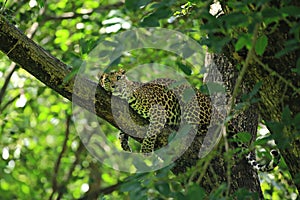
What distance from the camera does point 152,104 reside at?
4.96m

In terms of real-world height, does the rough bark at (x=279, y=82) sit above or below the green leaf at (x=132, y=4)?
below

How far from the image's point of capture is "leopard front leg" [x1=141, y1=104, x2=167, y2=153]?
399 centimetres

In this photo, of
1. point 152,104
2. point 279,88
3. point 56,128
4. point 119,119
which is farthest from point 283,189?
point 56,128

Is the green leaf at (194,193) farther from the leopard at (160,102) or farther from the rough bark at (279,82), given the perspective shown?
the leopard at (160,102)

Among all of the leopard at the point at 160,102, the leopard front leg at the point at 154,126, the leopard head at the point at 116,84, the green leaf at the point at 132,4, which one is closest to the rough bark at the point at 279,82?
the green leaf at the point at 132,4

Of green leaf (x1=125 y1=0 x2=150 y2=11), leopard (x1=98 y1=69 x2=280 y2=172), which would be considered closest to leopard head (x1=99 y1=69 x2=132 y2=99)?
leopard (x1=98 y1=69 x2=280 y2=172)

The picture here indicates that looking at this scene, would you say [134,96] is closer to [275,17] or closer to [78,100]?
[78,100]

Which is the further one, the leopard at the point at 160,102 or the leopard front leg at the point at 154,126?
the leopard at the point at 160,102

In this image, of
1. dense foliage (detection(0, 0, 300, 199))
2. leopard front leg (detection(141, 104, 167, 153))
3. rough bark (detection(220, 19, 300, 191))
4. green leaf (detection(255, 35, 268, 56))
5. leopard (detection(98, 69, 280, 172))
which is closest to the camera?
green leaf (detection(255, 35, 268, 56))

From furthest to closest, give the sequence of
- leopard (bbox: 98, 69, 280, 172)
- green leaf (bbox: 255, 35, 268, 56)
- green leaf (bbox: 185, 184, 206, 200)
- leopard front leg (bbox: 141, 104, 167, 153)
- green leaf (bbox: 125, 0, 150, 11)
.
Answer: leopard (bbox: 98, 69, 280, 172) < leopard front leg (bbox: 141, 104, 167, 153) < green leaf (bbox: 255, 35, 268, 56) < green leaf (bbox: 125, 0, 150, 11) < green leaf (bbox: 185, 184, 206, 200)

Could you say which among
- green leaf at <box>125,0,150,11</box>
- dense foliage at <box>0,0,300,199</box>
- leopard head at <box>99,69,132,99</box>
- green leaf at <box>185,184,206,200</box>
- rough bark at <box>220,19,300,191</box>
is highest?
green leaf at <box>125,0,150,11</box>

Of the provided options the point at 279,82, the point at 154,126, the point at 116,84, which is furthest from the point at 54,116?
the point at 279,82

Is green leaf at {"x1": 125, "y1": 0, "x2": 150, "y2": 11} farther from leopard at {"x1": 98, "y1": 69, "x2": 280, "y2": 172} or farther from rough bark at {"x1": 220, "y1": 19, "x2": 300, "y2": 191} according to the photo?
leopard at {"x1": 98, "y1": 69, "x2": 280, "y2": 172}

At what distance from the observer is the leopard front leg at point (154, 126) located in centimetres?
399
